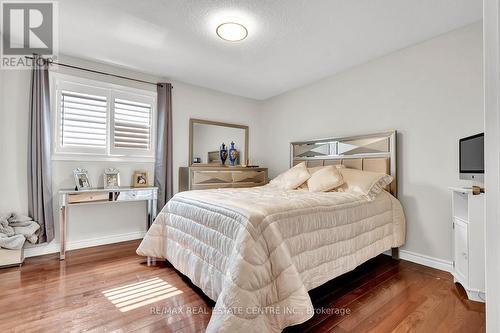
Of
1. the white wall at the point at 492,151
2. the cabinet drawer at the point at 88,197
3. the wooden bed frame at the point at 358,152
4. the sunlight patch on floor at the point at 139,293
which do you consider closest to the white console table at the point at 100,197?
the cabinet drawer at the point at 88,197

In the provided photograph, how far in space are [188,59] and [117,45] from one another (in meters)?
0.82

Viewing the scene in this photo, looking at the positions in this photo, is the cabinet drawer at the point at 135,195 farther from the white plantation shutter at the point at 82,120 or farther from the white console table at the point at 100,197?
the white plantation shutter at the point at 82,120

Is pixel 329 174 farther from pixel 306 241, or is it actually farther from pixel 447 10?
pixel 447 10

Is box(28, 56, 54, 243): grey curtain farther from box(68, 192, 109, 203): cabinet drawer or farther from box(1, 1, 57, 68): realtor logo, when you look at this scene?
box(68, 192, 109, 203): cabinet drawer

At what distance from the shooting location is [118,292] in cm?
202

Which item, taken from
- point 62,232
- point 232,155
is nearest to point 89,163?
point 62,232

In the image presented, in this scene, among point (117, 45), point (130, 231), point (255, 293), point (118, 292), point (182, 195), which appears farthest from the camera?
point (130, 231)

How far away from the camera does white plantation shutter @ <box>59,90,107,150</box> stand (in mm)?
3088

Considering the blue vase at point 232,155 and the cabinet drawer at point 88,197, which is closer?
the cabinet drawer at point 88,197

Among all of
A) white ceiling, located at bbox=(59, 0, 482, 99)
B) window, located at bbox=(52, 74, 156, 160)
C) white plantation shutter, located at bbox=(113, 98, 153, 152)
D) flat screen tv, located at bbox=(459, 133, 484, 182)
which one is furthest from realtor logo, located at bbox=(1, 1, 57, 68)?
flat screen tv, located at bbox=(459, 133, 484, 182)

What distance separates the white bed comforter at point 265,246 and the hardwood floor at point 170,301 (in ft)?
0.66

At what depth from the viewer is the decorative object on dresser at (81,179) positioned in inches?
118

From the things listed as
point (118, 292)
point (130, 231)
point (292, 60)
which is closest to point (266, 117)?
point (292, 60)

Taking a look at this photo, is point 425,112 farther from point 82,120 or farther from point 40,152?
point 40,152
